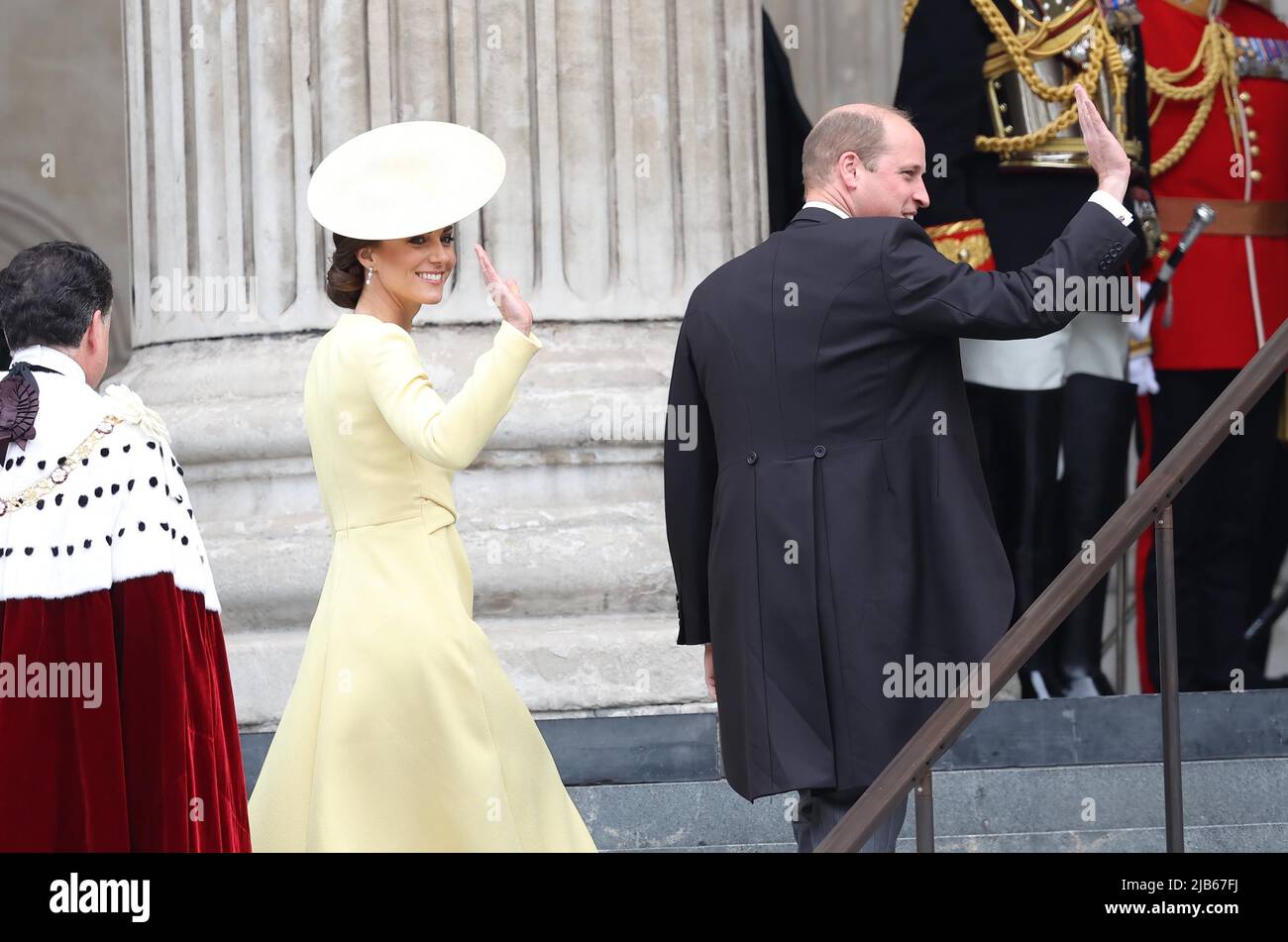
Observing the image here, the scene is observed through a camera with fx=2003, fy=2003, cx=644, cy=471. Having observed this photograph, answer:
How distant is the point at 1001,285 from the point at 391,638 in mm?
1322

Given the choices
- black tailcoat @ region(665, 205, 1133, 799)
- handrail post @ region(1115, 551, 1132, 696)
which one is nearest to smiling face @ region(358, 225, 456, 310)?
black tailcoat @ region(665, 205, 1133, 799)

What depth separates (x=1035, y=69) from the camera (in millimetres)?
5754

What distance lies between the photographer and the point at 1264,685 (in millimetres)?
6426

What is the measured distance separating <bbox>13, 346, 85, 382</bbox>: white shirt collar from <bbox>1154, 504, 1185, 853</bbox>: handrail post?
1959 mm

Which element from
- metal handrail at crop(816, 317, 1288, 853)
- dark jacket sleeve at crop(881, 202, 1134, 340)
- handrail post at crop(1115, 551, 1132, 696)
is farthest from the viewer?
handrail post at crop(1115, 551, 1132, 696)

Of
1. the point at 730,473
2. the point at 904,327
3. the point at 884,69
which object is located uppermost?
the point at 884,69

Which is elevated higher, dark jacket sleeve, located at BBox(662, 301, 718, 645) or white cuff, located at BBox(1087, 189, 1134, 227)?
white cuff, located at BBox(1087, 189, 1134, 227)

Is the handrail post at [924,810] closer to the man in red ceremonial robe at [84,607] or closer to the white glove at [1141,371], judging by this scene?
the man in red ceremonial robe at [84,607]

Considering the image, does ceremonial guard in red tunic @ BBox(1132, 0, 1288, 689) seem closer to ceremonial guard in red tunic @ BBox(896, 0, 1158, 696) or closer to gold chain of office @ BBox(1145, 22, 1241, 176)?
gold chain of office @ BBox(1145, 22, 1241, 176)

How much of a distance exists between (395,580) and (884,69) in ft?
14.7

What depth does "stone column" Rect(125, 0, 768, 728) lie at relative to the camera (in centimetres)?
522

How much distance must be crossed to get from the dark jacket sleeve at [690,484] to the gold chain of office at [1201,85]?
288 cm

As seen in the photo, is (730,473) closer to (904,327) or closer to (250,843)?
(904,327)
